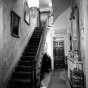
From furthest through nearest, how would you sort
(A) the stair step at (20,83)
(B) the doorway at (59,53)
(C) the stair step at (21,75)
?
(B) the doorway at (59,53)
(C) the stair step at (21,75)
(A) the stair step at (20,83)

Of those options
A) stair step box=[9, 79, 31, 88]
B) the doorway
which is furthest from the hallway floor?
the doorway

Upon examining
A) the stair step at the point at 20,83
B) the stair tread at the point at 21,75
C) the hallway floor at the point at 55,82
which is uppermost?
the stair tread at the point at 21,75

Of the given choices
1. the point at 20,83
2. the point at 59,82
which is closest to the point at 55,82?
the point at 59,82

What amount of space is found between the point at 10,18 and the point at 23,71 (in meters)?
2.02

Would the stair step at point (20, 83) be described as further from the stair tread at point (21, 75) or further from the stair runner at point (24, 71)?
the stair tread at point (21, 75)

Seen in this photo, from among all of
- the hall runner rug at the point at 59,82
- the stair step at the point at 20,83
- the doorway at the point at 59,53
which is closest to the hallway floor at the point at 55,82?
the hall runner rug at the point at 59,82

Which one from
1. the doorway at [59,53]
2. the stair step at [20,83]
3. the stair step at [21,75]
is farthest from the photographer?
the doorway at [59,53]

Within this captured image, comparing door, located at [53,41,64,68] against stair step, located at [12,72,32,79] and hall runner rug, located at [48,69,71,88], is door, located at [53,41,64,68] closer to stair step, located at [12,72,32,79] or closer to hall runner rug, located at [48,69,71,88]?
hall runner rug, located at [48,69,71,88]

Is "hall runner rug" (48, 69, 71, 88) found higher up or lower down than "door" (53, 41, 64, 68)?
lower down

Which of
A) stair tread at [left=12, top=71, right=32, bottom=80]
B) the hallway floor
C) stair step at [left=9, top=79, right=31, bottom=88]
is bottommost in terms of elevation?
the hallway floor

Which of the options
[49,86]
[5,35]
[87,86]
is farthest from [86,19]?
[49,86]

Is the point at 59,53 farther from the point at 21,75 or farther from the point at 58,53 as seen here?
the point at 21,75

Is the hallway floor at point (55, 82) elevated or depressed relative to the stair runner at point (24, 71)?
depressed

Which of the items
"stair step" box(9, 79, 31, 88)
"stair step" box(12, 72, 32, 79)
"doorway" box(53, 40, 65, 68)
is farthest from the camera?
"doorway" box(53, 40, 65, 68)
